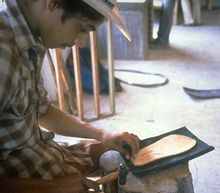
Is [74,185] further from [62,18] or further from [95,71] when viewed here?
[95,71]

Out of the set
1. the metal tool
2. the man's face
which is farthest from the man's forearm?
the metal tool

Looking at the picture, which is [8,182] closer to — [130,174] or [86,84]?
[130,174]

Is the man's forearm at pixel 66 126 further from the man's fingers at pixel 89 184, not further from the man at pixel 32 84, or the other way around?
the man's fingers at pixel 89 184

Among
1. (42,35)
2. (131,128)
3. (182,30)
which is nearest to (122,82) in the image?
(131,128)

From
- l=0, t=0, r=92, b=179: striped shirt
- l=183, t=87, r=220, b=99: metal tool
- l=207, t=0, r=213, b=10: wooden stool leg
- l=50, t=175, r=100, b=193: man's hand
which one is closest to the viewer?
l=0, t=0, r=92, b=179: striped shirt

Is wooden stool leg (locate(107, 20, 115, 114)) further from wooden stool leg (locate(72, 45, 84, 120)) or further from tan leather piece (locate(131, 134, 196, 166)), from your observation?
tan leather piece (locate(131, 134, 196, 166))

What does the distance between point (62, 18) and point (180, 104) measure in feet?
5.94

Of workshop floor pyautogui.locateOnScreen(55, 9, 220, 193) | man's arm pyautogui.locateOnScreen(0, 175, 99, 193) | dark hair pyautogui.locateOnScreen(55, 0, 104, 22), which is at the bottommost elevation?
workshop floor pyautogui.locateOnScreen(55, 9, 220, 193)

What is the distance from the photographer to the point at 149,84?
2830 millimetres

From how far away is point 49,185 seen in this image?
87 centimetres

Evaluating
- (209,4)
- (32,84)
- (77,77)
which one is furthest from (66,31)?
(209,4)

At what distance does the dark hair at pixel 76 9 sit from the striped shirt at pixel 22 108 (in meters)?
0.10

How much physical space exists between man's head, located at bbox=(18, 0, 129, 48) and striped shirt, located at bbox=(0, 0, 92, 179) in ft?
0.09

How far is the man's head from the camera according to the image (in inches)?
30.8
